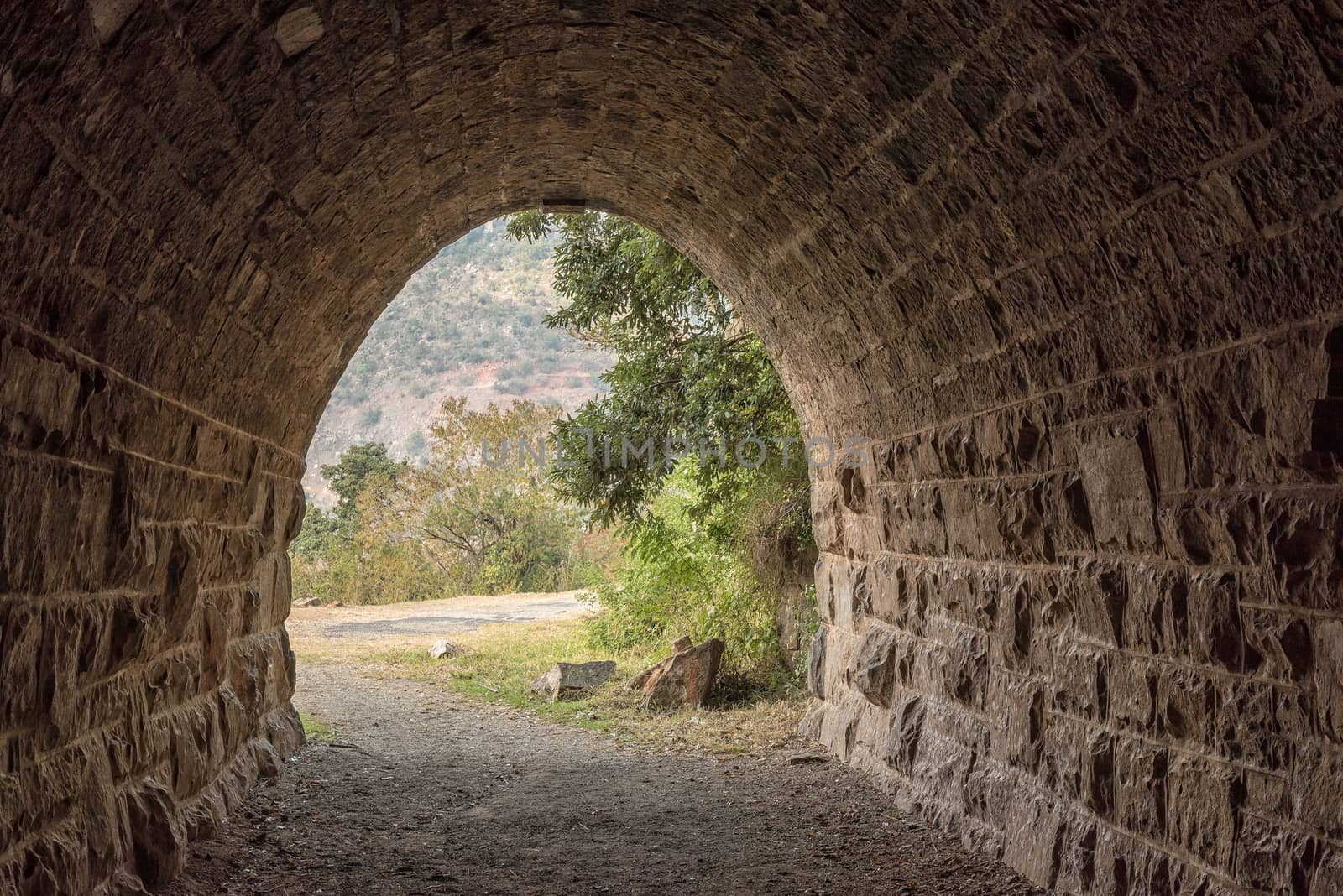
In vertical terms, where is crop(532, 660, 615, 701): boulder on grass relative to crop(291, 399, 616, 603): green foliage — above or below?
below

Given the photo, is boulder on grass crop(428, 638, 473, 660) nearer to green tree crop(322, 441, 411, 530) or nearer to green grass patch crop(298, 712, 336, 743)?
green grass patch crop(298, 712, 336, 743)

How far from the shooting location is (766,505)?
10102mm

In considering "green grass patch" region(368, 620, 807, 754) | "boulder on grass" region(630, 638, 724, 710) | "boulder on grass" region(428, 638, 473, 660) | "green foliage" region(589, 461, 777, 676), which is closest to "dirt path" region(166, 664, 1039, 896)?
"green grass patch" region(368, 620, 807, 754)

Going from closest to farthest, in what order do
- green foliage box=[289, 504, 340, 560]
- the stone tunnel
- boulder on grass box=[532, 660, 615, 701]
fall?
1. the stone tunnel
2. boulder on grass box=[532, 660, 615, 701]
3. green foliage box=[289, 504, 340, 560]

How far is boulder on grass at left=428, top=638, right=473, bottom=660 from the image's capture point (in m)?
13.1

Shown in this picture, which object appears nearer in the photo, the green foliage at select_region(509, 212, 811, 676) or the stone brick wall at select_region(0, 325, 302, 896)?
the stone brick wall at select_region(0, 325, 302, 896)

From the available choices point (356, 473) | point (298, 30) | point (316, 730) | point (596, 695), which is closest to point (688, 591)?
point (596, 695)

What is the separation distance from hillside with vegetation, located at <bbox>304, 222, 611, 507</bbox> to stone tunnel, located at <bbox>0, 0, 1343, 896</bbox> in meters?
54.8

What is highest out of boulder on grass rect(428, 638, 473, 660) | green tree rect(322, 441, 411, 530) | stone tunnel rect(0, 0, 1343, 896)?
green tree rect(322, 441, 411, 530)

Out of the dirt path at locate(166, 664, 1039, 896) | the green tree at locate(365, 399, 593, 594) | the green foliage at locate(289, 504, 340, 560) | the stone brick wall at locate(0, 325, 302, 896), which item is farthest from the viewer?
the green foliage at locate(289, 504, 340, 560)

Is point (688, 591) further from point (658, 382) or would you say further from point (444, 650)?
point (444, 650)

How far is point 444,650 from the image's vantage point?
13.3 m

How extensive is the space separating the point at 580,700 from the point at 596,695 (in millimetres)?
166

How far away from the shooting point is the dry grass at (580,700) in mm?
8398
